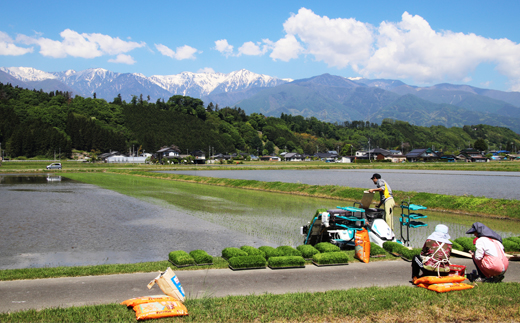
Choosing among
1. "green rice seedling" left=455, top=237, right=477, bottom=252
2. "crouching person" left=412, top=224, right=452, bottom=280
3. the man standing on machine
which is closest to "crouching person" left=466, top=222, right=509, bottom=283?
"crouching person" left=412, top=224, right=452, bottom=280

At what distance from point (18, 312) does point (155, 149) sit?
6804 inches

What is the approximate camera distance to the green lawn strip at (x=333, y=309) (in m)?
6.15

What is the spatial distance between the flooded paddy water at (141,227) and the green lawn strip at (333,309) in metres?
5.82

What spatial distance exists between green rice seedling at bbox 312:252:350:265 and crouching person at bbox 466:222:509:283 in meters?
3.17

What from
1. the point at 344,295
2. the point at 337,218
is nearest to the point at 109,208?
the point at 337,218

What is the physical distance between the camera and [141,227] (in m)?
18.0

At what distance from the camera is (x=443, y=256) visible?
7820 millimetres

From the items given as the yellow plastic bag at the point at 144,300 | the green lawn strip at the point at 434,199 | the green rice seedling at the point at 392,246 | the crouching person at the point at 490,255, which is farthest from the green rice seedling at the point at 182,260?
the green lawn strip at the point at 434,199

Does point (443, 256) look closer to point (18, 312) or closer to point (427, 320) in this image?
point (427, 320)

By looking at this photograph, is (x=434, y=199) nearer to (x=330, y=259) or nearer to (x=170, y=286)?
(x=330, y=259)

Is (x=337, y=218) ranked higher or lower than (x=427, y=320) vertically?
higher

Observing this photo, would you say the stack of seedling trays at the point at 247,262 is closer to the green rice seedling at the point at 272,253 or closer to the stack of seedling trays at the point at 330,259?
the green rice seedling at the point at 272,253

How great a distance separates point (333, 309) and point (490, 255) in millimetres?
3877

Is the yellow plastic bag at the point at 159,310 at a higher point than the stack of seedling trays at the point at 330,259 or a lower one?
higher
